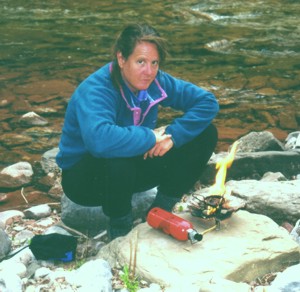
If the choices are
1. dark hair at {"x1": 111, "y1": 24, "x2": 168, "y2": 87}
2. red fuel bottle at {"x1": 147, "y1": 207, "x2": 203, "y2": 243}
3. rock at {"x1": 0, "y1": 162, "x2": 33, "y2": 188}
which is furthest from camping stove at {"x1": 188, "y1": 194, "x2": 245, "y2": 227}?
rock at {"x1": 0, "y1": 162, "x2": 33, "y2": 188}

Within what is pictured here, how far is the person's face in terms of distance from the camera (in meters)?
4.20

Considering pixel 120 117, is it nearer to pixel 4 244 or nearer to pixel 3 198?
pixel 4 244

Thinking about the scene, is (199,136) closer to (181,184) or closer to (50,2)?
(181,184)

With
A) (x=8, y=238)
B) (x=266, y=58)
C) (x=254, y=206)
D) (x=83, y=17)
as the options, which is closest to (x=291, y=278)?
(x=254, y=206)

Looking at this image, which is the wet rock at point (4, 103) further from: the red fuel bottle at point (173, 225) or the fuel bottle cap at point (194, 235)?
the fuel bottle cap at point (194, 235)

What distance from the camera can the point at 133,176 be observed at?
4258 mm

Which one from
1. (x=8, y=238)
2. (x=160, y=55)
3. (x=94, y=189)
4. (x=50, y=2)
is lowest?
(x=50, y=2)

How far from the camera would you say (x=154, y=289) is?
3.69 meters

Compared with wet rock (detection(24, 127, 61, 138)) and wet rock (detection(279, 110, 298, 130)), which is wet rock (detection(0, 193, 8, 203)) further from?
wet rock (detection(279, 110, 298, 130))

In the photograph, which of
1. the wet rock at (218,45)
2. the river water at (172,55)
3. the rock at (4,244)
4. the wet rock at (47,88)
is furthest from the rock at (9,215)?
the wet rock at (218,45)

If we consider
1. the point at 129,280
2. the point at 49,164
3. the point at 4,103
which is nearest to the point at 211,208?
the point at 129,280

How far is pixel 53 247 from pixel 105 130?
2.66 feet

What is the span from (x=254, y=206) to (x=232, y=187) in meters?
0.28

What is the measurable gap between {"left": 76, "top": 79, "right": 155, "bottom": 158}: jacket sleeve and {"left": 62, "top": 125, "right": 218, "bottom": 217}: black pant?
0.11 meters
